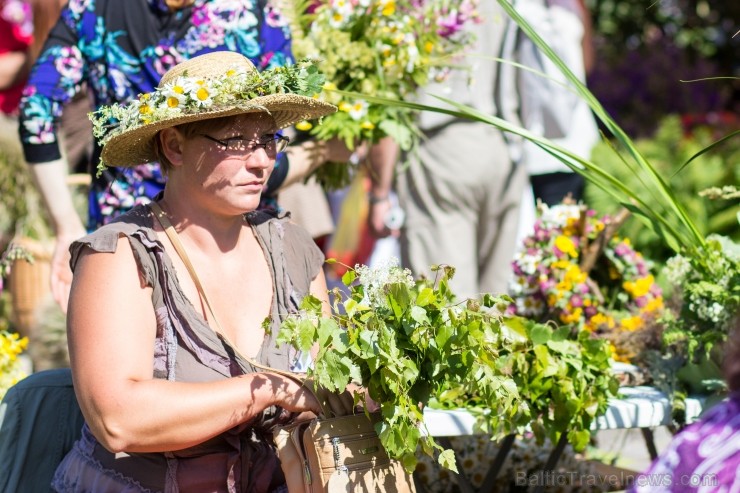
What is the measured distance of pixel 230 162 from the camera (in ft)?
7.70

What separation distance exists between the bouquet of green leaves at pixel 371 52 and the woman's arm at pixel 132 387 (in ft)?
3.93

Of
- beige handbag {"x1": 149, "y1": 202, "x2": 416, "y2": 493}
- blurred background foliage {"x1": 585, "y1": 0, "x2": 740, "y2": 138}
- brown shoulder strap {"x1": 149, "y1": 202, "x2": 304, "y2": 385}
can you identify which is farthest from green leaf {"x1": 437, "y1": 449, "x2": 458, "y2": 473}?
blurred background foliage {"x1": 585, "y1": 0, "x2": 740, "y2": 138}

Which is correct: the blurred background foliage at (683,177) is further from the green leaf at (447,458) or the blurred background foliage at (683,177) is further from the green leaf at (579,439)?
the green leaf at (447,458)

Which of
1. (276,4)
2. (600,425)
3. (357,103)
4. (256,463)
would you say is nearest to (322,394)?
(256,463)

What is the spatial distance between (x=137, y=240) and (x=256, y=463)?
1.77 ft

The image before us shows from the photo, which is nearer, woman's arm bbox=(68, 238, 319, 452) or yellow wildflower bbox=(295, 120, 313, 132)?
woman's arm bbox=(68, 238, 319, 452)

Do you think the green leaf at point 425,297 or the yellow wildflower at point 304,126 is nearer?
the green leaf at point 425,297

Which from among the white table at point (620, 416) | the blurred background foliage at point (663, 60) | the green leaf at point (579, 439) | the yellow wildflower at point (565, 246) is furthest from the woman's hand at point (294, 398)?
the blurred background foliage at point (663, 60)

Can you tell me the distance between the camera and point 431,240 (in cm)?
512

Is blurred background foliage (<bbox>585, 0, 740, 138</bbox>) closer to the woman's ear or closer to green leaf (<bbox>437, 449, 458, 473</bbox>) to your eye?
the woman's ear

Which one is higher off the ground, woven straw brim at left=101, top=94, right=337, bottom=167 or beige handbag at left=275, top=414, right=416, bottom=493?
woven straw brim at left=101, top=94, right=337, bottom=167

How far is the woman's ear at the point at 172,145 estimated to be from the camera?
7.88ft

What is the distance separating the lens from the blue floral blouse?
10.3 feet

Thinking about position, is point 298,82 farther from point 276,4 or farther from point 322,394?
point 276,4
